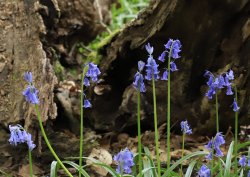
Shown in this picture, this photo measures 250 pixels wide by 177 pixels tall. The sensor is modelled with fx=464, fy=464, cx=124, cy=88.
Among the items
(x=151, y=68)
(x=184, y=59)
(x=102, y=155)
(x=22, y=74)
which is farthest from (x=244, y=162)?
(x=22, y=74)

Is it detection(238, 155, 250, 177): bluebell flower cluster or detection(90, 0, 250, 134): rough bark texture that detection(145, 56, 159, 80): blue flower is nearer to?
detection(238, 155, 250, 177): bluebell flower cluster

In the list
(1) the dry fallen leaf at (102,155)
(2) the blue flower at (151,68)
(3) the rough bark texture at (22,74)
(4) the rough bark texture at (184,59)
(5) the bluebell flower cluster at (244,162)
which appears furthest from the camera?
(4) the rough bark texture at (184,59)

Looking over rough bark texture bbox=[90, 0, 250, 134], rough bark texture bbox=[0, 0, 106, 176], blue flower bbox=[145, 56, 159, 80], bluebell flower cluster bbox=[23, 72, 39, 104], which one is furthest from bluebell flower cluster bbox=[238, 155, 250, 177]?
rough bark texture bbox=[0, 0, 106, 176]

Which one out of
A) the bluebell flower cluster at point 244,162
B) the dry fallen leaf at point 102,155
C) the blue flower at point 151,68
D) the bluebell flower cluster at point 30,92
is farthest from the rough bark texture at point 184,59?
the bluebell flower cluster at point 30,92

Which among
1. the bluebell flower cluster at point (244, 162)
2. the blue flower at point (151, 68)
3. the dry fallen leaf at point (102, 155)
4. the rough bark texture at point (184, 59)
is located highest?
the rough bark texture at point (184, 59)

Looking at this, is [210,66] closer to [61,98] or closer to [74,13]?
[61,98]

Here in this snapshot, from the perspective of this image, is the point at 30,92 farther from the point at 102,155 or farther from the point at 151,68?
the point at 102,155

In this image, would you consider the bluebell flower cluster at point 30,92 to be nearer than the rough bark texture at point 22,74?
Yes

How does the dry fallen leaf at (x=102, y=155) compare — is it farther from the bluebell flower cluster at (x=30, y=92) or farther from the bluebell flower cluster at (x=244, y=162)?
the bluebell flower cluster at (x=30, y=92)

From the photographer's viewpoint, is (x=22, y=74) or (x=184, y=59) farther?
(x=184, y=59)
